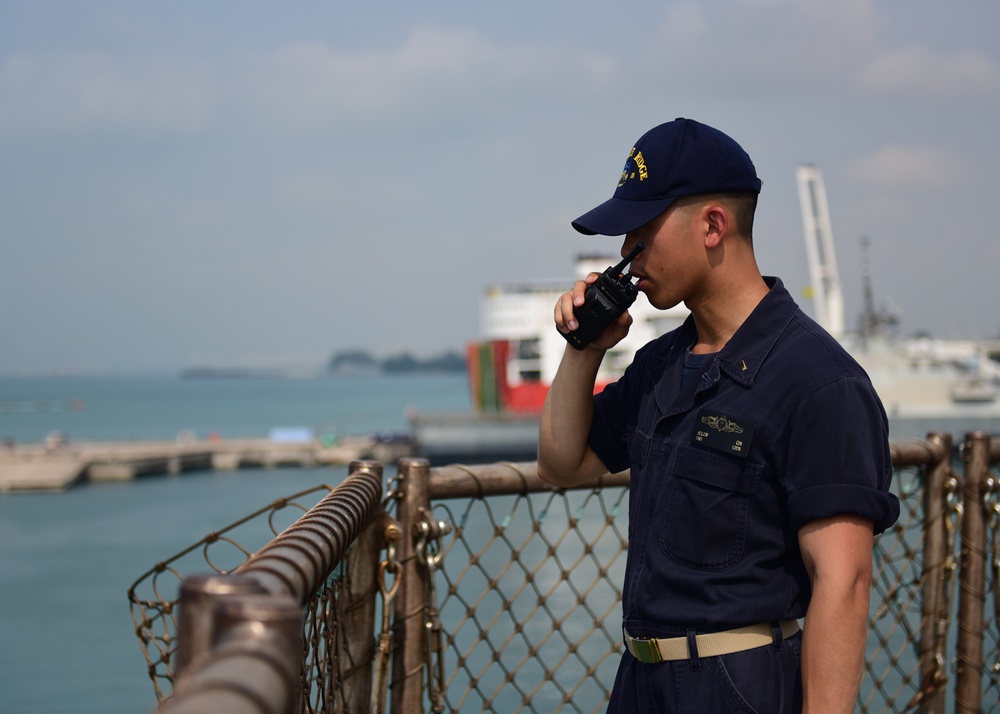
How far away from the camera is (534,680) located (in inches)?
398

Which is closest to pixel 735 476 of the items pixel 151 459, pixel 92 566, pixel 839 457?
pixel 839 457

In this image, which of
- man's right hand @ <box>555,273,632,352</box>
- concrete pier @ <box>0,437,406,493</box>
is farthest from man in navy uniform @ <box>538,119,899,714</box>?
concrete pier @ <box>0,437,406,493</box>

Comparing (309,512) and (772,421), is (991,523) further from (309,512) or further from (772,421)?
(309,512)

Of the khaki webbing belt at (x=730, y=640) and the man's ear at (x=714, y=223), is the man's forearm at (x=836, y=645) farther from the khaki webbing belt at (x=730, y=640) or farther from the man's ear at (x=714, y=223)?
the man's ear at (x=714, y=223)

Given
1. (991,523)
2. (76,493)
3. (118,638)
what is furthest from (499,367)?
(991,523)

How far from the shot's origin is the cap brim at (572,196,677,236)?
1724 mm

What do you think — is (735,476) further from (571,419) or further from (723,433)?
(571,419)

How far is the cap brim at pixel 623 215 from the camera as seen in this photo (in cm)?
172

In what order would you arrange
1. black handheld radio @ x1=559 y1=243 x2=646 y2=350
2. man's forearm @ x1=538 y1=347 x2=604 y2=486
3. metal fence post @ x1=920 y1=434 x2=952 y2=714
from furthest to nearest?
metal fence post @ x1=920 y1=434 x2=952 y2=714 → man's forearm @ x1=538 y1=347 x2=604 y2=486 → black handheld radio @ x1=559 y1=243 x2=646 y2=350

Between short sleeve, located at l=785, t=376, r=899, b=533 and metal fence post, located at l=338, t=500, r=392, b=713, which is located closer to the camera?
→ short sleeve, located at l=785, t=376, r=899, b=533

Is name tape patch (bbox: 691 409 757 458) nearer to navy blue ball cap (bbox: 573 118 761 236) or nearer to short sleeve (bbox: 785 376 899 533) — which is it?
short sleeve (bbox: 785 376 899 533)

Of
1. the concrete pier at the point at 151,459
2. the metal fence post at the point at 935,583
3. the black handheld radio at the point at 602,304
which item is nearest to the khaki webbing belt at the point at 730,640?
the black handheld radio at the point at 602,304

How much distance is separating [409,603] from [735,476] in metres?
0.96

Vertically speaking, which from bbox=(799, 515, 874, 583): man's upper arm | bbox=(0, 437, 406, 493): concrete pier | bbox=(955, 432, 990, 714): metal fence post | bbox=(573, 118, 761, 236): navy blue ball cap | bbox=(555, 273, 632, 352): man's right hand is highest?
bbox=(573, 118, 761, 236): navy blue ball cap
